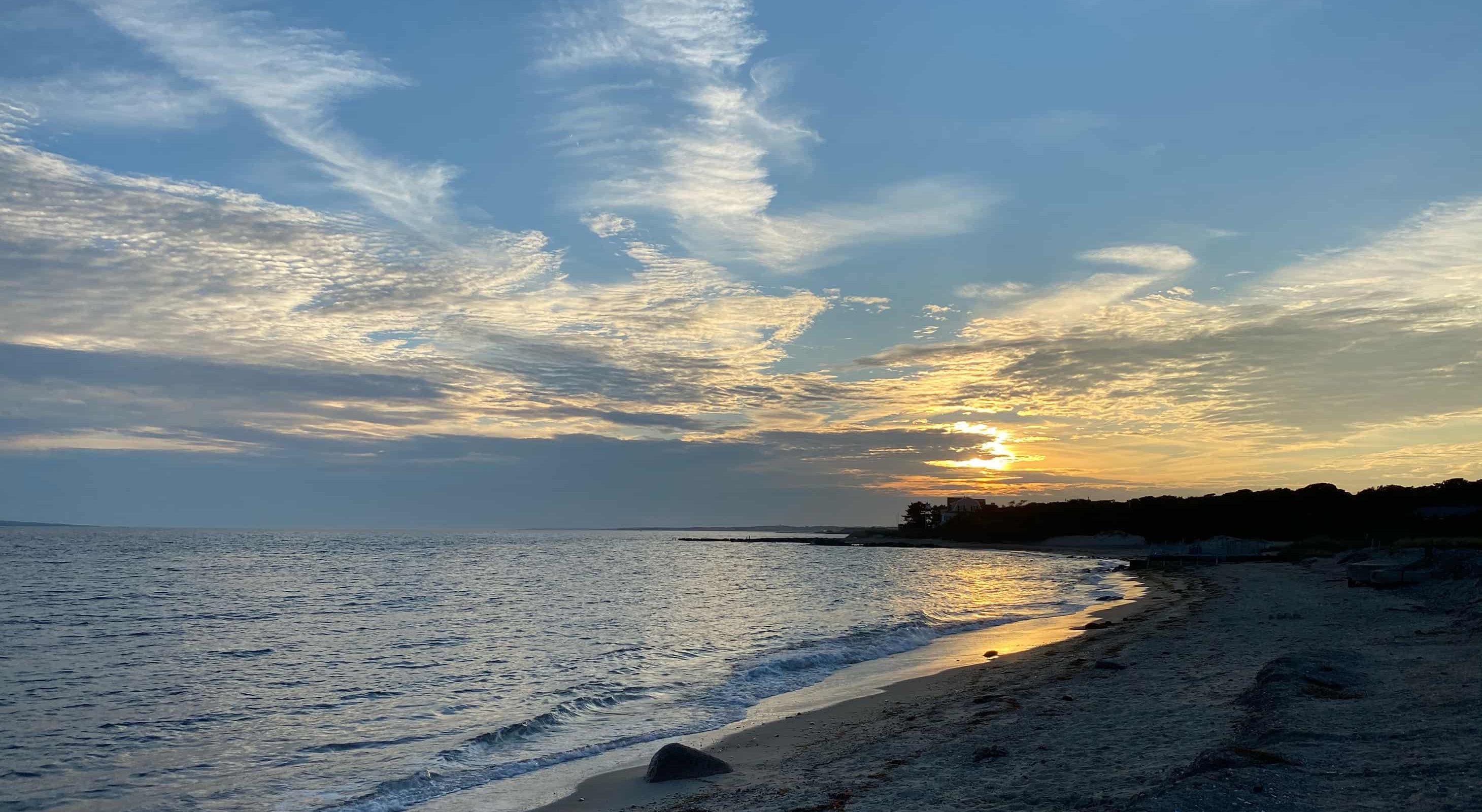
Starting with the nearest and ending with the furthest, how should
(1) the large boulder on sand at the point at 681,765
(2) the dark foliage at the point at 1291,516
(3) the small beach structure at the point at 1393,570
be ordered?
(1) the large boulder on sand at the point at 681,765, (3) the small beach structure at the point at 1393,570, (2) the dark foliage at the point at 1291,516

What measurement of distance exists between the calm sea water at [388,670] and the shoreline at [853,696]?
1.02m

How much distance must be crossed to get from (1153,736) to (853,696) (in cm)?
982

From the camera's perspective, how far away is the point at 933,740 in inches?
557

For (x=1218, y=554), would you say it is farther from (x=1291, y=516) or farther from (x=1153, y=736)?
(x=1153, y=736)

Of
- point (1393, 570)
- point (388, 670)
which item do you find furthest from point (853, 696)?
point (1393, 570)

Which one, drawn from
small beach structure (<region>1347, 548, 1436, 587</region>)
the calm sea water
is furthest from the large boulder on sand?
small beach structure (<region>1347, 548, 1436, 587</region>)

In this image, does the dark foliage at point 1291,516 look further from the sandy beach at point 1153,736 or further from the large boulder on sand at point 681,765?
the large boulder on sand at point 681,765

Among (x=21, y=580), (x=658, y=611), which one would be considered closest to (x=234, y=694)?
(x=658, y=611)

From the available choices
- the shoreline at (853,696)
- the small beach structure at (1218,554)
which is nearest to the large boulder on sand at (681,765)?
the shoreline at (853,696)

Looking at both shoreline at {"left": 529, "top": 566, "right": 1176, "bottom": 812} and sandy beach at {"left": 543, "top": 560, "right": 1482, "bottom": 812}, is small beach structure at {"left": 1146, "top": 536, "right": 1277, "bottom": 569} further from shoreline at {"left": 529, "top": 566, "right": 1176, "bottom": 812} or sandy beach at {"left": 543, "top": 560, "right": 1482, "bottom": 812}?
sandy beach at {"left": 543, "top": 560, "right": 1482, "bottom": 812}

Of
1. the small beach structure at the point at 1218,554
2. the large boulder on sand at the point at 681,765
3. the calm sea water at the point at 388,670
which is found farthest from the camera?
the small beach structure at the point at 1218,554

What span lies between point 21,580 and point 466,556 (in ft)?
197

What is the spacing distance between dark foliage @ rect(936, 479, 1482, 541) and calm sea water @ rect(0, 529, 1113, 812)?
41.9m

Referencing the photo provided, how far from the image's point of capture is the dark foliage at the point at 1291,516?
8462 centimetres
